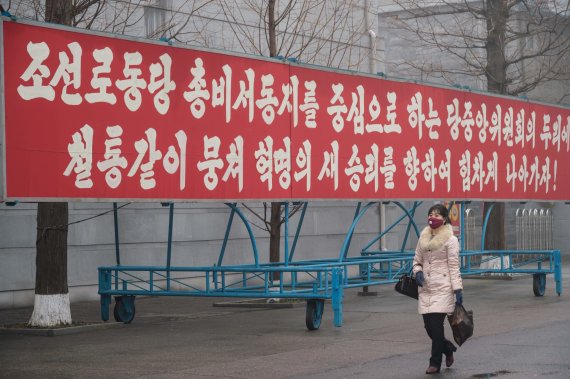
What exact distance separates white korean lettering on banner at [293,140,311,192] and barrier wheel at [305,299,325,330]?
1914mm

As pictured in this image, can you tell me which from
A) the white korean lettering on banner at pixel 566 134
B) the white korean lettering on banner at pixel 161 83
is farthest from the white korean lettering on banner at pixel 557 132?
the white korean lettering on banner at pixel 161 83

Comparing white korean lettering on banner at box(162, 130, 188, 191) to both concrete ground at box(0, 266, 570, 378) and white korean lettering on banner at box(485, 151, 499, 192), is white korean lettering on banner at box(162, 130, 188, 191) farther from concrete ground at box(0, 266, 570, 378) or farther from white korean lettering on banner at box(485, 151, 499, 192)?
white korean lettering on banner at box(485, 151, 499, 192)

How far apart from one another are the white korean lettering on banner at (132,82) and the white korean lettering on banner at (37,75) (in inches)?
41.7

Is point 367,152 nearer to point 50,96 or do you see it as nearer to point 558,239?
point 50,96

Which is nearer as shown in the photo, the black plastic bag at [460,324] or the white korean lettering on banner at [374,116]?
the black plastic bag at [460,324]

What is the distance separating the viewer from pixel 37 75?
43.4 ft

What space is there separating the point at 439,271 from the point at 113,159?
4.68m

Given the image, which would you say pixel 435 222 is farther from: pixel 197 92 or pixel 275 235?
pixel 275 235

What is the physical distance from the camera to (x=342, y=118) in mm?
17094

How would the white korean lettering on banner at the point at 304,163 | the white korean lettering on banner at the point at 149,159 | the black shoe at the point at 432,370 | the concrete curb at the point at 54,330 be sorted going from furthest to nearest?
the white korean lettering on banner at the point at 304,163 → the concrete curb at the point at 54,330 → the white korean lettering on banner at the point at 149,159 → the black shoe at the point at 432,370

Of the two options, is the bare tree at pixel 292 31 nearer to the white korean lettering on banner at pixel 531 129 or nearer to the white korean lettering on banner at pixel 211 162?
the white korean lettering on banner at pixel 531 129

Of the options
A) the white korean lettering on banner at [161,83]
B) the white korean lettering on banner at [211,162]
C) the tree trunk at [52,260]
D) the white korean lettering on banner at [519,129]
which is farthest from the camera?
the white korean lettering on banner at [519,129]

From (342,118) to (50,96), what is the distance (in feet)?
17.3

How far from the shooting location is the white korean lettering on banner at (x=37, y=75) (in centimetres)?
1310
